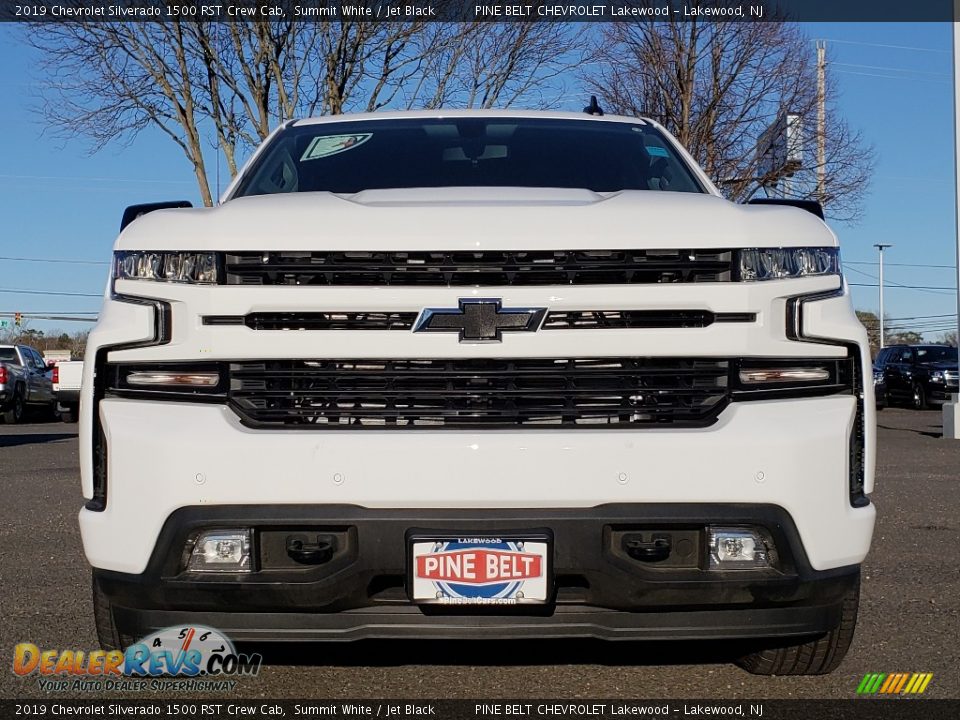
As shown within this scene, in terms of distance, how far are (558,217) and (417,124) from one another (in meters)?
1.86

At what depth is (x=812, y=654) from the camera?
3.65 m

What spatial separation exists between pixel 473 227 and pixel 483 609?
3.31ft

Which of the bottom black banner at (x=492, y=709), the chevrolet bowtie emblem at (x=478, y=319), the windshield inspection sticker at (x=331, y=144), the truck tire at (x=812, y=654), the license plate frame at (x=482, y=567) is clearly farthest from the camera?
the windshield inspection sticker at (x=331, y=144)

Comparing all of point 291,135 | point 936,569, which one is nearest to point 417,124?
point 291,135

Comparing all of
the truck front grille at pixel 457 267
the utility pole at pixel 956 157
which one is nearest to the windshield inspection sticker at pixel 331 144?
the truck front grille at pixel 457 267

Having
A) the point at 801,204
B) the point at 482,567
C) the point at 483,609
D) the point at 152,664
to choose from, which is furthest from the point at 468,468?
the point at 801,204

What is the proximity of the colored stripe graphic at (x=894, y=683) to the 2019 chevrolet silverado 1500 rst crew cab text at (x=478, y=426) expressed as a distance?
0.67m

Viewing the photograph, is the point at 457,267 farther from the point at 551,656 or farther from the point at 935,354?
the point at 935,354

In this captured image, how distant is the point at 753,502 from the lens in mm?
2988

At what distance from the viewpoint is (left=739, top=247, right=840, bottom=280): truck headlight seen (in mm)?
3137

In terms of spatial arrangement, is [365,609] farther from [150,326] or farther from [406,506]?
[150,326]

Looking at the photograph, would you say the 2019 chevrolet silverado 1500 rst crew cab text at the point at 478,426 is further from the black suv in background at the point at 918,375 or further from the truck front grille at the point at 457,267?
the black suv in background at the point at 918,375

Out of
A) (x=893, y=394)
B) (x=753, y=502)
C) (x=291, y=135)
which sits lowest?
(x=893, y=394)

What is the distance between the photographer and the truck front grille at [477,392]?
3.04 metres
